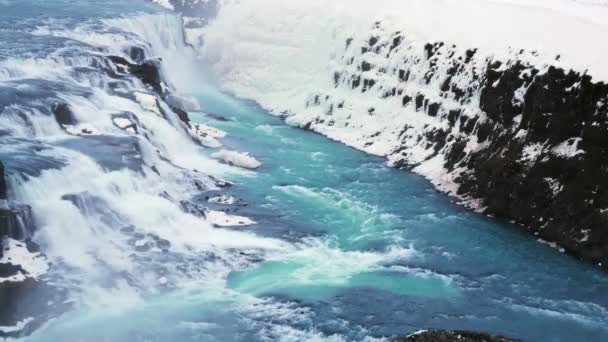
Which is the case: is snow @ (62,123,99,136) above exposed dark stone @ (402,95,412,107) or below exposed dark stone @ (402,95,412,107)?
below

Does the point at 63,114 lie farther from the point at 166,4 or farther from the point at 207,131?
the point at 166,4

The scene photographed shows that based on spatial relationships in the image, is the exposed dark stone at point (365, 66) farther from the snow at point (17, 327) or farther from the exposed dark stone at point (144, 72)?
the snow at point (17, 327)

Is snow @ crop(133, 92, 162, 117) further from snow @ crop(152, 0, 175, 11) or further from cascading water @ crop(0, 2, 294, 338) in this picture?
snow @ crop(152, 0, 175, 11)

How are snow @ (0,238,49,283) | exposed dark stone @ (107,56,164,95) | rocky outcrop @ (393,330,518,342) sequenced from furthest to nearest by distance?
exposed dark stone @ (107,56,164,95) < snow @ (0,238,49,283) < rocky outcrop @ (393,330,518,342)

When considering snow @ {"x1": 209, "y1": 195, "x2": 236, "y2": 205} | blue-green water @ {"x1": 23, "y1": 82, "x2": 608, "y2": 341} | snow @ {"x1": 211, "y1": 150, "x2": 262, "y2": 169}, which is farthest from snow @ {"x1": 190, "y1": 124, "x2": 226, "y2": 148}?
snow @ {"x1": 209, "y1": 195, "x2": 236, "y2": 205}

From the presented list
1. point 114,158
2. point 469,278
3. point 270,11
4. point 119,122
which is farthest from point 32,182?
point 270,11

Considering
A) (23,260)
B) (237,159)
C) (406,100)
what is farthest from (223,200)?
(406,100)

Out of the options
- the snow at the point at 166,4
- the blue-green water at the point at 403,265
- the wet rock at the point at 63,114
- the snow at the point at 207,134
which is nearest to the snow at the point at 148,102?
the snow at the point at 207,134

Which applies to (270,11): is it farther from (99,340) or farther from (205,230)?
(99,340)
